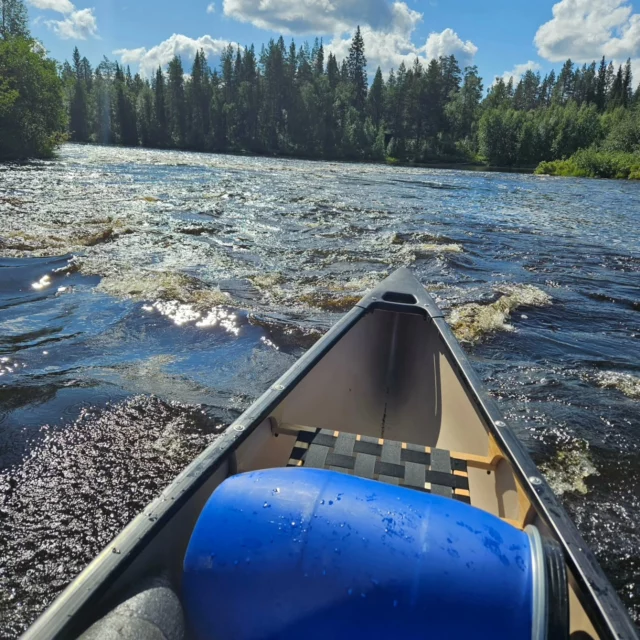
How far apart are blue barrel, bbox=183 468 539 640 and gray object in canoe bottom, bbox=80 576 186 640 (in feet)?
0.19

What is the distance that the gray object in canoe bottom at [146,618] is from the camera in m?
1.23

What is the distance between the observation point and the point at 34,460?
3535mm

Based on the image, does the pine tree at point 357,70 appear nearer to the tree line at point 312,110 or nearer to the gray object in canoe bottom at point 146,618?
the tree line at point 312,110

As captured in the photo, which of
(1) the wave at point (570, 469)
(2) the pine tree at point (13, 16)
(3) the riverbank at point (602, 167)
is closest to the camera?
(1) the wave at point (570, 469)

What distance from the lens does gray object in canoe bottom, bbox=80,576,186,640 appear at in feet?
4.04

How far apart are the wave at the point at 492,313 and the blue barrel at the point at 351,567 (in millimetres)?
4834

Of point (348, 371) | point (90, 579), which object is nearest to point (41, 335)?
point (348, 371)

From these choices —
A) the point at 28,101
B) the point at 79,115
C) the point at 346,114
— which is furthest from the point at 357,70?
the point at 28,101

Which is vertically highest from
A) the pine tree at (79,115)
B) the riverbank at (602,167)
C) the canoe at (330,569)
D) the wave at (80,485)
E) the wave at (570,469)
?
the pine tree at (79,115)

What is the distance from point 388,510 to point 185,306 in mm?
5677

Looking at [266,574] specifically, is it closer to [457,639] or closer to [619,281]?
[457,639]

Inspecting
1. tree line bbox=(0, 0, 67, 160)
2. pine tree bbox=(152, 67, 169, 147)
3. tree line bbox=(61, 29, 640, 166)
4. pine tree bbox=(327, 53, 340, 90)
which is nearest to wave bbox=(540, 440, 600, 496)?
tree line bbox=(0, 0, 67, 160)

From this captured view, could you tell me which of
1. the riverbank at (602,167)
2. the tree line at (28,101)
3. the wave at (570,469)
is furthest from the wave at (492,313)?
the riverbank at (602,167)

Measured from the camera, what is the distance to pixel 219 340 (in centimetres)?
582
